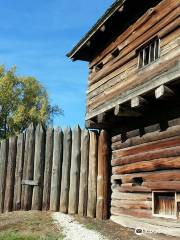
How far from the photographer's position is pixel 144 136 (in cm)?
1237

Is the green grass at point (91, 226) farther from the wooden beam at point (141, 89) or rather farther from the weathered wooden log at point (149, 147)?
the wooden beam at point (141, 89)

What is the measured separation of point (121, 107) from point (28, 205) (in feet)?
15.2

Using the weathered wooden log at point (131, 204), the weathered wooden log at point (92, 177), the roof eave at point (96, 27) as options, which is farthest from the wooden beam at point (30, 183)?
the roof eave at point (96, 27)

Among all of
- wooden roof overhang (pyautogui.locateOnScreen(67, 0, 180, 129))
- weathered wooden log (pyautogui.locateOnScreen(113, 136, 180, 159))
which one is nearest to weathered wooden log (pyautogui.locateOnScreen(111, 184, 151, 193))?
weathered wooden log (pyautogui.locateOnScreen(113, 136, 180, 159))

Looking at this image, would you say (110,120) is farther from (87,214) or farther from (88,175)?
(87,214)

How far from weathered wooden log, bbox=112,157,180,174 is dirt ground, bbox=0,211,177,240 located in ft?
5.16

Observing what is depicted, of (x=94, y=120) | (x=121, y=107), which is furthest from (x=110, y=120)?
(x=121, y=107)

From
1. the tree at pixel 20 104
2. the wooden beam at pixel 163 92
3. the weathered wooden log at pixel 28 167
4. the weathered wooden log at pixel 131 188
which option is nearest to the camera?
the wooden beam at pixel 163 92

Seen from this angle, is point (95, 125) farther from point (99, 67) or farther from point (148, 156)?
point (148, 156)

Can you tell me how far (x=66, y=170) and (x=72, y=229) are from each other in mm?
2981

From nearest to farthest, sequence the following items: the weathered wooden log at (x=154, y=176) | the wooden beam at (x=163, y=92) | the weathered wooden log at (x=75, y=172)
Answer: the wooden beam at (x=163, y=92) < the weathered wooden log at (x=154, y=176) < the weathered wooden log at (x=75, y=172)

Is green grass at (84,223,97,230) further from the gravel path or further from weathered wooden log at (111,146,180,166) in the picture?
weathered wooden log at (111,146,180,166)

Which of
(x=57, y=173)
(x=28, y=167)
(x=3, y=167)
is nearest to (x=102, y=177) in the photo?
(x=57, y=173)

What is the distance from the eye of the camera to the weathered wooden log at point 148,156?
10.9 meters
